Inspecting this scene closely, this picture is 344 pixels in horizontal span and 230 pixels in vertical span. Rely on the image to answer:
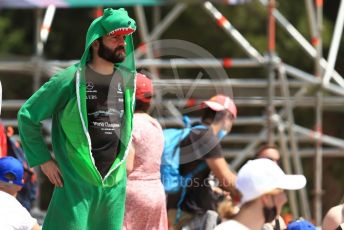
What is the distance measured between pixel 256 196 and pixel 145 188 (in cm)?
197

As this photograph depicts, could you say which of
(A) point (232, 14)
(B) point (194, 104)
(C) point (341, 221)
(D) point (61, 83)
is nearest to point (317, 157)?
(B) point (194, 104)

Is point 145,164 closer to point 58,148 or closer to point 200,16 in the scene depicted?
point 58,148

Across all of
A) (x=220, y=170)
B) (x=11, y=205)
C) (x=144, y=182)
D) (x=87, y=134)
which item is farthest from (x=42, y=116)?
(x=220, y=170)

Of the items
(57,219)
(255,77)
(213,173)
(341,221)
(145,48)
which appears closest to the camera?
(57,219)

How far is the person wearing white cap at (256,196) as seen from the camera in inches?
221

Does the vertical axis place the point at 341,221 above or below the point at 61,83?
below

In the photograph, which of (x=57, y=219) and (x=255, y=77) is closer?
(x=57, y=219)

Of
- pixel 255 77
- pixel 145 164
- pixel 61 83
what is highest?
pixel 61 83

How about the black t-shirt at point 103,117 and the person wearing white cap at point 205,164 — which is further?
the person wearing white cap at point 205,164

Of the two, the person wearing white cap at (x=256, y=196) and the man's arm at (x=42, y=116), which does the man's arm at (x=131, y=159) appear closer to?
the man's arm at (x=42, y=116)

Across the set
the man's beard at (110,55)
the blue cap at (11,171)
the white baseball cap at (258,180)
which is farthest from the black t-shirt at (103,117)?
the white baseball cap at (258,180)

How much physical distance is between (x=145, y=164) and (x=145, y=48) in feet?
17.4

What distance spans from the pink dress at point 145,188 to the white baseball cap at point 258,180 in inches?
71.4

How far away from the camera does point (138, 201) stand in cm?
749
